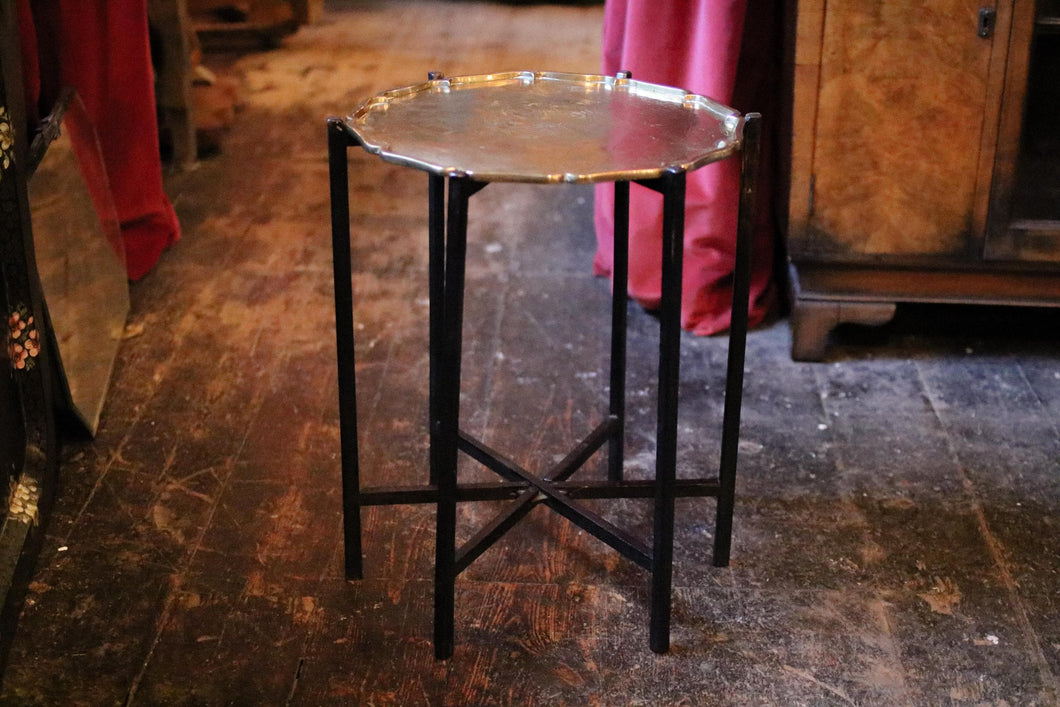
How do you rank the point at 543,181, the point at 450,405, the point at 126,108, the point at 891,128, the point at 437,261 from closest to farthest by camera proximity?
the point at 543,181
the point at 450,405
the point at 437,261
the point at 891,128
the point at 126,108

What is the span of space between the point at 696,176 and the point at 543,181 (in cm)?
125

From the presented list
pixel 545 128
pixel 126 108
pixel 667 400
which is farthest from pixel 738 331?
pixel 126 108

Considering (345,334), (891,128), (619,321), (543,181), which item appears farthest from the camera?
(891,128)

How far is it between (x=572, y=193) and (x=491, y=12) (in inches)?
112

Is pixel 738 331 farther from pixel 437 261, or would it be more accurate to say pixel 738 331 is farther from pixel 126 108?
pixel 126 108

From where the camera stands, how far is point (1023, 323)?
2.75 meters

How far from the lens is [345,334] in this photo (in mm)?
1734

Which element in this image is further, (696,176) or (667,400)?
(696,176)

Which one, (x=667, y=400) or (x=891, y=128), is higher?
(x=891, y=128)

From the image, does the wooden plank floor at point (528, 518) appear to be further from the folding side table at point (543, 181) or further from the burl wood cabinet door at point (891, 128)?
the burl wood cabinet door at point (891, 128)

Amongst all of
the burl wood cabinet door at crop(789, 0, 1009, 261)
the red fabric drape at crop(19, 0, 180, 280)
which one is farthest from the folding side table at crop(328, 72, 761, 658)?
the red fabric drape at crop(19, 0, 180, 280)

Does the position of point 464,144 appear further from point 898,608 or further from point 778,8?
point 778,8

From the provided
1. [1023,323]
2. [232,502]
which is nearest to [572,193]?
[1023,323]

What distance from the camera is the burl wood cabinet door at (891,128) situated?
2.32 metres
